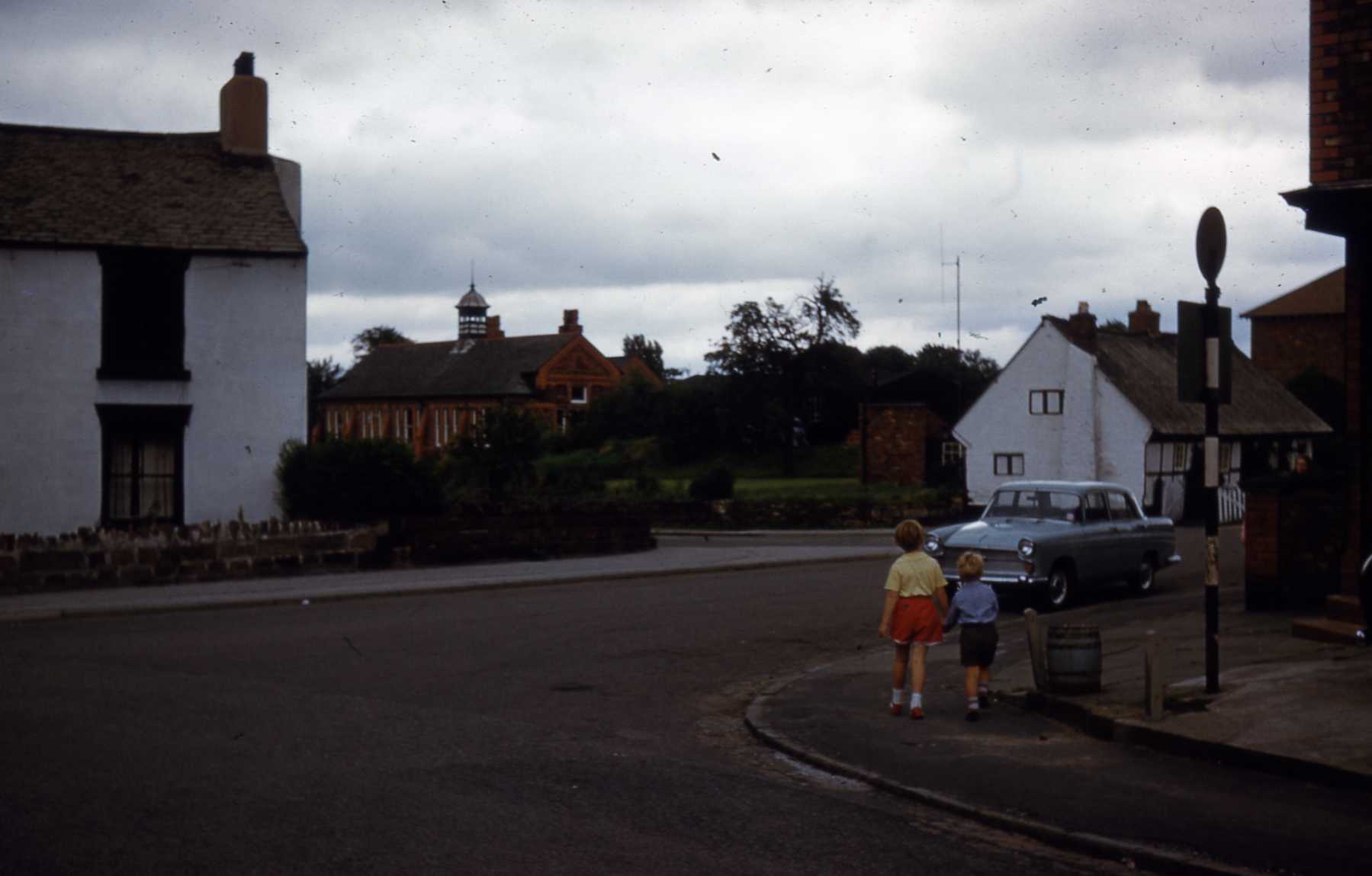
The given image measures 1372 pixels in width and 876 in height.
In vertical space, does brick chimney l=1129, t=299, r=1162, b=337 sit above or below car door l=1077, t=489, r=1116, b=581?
above

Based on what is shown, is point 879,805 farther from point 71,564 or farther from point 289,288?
point 289,288

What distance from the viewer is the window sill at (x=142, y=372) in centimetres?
2708

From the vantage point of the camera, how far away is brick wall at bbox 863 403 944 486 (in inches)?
2825

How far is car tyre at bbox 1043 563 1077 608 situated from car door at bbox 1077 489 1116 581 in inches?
5.7

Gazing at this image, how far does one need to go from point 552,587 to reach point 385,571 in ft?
12.2

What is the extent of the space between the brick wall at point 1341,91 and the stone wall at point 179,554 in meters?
17.7

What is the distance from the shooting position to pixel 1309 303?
97.4 metres

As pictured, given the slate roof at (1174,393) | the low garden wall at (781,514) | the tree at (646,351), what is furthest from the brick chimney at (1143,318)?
the tree at (646,351)

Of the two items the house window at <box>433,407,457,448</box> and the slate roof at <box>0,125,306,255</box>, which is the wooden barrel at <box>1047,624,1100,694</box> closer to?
the slate roof at <box>0,125,306,255</box>

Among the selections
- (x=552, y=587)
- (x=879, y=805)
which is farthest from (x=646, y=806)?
(x=552, y=587)

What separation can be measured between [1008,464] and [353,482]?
126ft

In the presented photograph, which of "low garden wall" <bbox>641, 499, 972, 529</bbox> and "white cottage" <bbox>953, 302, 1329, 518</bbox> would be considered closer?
"low garden wall" <bbox>641, 499, 972, 529</bbox>

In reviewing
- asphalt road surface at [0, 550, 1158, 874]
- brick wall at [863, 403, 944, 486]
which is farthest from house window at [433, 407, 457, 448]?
asphalt road surface at [0, 550, 1158, 874]

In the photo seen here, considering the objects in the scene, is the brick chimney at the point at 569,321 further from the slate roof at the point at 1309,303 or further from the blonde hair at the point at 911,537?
the blonde hair at the point at 911,537
